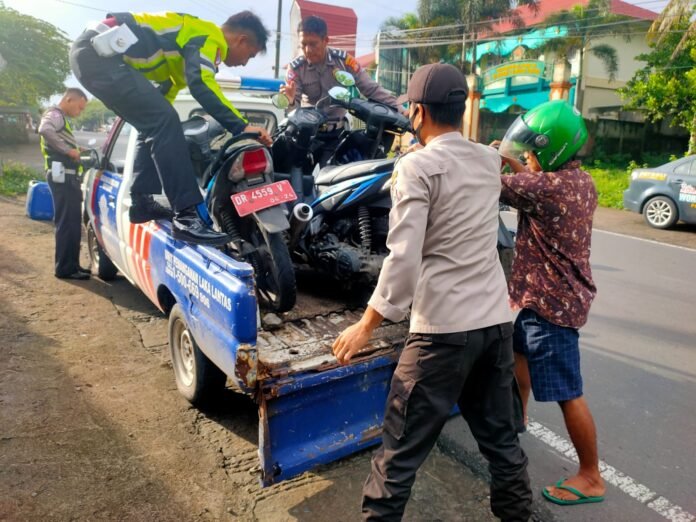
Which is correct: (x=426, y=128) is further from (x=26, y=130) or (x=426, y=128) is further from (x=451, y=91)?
(x=26, y=130)

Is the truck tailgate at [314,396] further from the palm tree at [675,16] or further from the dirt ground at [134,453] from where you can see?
the palm tree at [675,16]

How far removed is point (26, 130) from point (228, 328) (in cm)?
3300

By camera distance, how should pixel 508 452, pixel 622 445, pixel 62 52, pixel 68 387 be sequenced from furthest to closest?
pixel 62 52 → pixel 68 387 → pixel 622 445 → pixel 508 452

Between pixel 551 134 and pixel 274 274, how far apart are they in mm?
1618

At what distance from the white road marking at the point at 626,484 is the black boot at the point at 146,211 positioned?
9.11 feet

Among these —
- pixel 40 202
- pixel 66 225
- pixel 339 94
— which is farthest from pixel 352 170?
pixel 40 202

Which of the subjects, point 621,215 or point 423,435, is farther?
point 621,215

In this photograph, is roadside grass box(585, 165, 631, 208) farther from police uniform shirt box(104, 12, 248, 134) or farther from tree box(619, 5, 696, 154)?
police uniform shirt box(104, 12, 248, 134)

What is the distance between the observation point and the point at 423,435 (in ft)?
6.83

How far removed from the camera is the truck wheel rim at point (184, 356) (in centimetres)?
345

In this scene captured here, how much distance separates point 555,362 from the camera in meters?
2.72

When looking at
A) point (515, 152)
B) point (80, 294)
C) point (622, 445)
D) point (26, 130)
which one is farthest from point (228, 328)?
point (26, 130)

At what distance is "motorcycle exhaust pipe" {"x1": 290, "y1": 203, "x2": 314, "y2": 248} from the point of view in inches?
133

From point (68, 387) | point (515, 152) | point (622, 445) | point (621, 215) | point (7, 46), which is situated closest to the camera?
point (515, 152)
